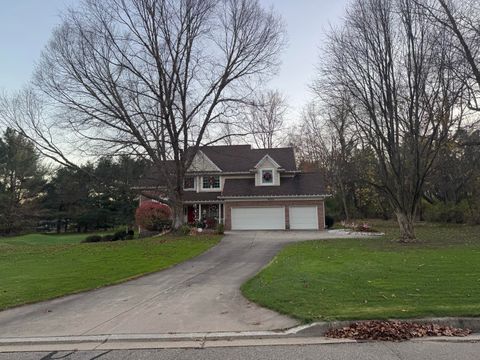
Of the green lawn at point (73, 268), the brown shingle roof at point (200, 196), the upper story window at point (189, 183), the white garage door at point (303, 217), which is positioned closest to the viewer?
the green lawn at point (73, 268)

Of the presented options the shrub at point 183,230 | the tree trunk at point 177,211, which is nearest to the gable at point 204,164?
the tree trunk at point 177,211

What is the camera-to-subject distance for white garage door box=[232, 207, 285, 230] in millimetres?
32906

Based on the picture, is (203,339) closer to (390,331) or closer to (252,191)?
(390,331)

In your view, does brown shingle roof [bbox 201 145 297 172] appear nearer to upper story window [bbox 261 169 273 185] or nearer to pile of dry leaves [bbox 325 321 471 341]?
upper story window [bbox 261 169 273 185]

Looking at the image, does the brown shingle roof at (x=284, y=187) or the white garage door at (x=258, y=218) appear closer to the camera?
the white garage door at (x=258, y=218)

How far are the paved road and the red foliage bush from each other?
1031 inches

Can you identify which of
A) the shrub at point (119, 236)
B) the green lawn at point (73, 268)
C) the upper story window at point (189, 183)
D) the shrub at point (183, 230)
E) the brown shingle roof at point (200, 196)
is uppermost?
the upper story window at point (189, 183)

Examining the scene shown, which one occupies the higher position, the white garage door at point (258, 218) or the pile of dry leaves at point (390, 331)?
the white garage door at point (258, 218)

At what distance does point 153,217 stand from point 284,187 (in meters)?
10.9

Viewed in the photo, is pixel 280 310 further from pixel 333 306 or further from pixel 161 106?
pixel 161 106

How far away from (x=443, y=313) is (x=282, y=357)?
3.16 meters

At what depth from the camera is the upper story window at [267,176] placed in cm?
3531

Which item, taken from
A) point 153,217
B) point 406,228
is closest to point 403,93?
point 406,228

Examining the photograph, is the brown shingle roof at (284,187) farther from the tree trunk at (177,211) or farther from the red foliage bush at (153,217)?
the tree trunk at (177,211)
